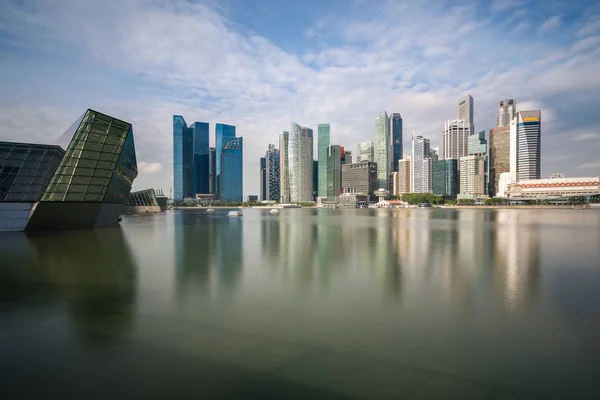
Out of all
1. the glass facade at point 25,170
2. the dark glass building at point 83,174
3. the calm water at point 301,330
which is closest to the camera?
the calm water at point 301,330

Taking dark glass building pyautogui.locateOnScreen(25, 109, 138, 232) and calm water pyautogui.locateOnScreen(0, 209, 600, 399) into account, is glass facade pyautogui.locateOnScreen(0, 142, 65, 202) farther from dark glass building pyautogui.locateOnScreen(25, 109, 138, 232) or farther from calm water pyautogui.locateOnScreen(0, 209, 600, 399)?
calm water pyautogui.locateOnScreen(0, 209, 600, 399)

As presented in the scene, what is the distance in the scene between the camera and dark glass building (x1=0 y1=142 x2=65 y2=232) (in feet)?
163

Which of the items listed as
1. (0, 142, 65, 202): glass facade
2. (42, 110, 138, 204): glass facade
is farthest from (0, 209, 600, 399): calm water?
(0, 142, 65, 202): glass facade

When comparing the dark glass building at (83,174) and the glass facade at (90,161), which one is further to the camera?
the dark glass building at (83,174)

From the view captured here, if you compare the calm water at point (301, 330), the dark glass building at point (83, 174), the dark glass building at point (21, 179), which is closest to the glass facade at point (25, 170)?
the dark glass building at point (21, 179)

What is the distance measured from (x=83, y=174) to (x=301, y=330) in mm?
52326

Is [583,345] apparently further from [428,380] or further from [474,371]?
[428,380]

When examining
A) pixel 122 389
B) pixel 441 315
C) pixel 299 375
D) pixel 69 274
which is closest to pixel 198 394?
pixel 122 389

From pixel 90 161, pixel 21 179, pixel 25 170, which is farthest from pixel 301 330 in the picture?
pixel 25 170

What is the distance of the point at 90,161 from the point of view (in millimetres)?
52406

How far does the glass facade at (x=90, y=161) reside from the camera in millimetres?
50125

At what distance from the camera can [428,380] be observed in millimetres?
9039

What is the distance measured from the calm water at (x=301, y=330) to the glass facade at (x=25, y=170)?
3084cm

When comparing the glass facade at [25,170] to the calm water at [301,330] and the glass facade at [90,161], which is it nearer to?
the glass facade at [90,161]
